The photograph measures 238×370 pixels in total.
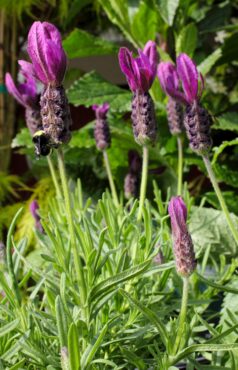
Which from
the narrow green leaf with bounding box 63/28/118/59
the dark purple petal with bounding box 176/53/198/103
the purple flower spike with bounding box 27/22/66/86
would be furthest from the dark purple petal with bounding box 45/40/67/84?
the narrow green leaf with bounding box 63/28/118/59

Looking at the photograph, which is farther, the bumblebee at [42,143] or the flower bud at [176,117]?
the flower bud at [176,117]

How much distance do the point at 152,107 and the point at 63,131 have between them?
0.16 m

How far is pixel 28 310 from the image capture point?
63cm

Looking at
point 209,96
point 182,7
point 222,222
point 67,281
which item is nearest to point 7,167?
point 209,96

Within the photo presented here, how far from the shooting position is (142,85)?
0.66 m

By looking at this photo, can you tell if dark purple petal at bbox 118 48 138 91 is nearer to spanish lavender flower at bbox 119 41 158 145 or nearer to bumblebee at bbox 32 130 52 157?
spanish lavender flower at bbox 119 41 158 145

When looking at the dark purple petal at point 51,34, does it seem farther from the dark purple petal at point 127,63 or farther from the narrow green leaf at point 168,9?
Result: the narrow green leaf at point 168,9

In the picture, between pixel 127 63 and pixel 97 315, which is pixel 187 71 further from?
pixel 97 315

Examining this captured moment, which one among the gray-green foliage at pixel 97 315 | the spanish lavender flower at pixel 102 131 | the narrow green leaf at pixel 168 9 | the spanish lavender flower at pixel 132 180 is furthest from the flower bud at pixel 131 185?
the narrow green leaf at pixel 168 9

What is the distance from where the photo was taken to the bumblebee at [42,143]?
56 centimetres

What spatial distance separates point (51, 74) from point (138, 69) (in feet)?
0.38

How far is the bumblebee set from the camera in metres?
0.56

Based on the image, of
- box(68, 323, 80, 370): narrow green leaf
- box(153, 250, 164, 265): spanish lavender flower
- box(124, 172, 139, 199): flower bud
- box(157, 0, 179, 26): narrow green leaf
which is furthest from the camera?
box(157, 0, 179, 26): narrow green leaf

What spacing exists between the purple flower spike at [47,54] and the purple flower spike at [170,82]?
0.54ft
